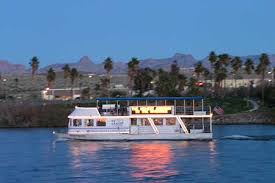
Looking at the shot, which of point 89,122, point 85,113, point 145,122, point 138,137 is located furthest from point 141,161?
point 89,122

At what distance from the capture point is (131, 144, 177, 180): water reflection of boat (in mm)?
57562

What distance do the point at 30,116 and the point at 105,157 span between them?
3842 inches

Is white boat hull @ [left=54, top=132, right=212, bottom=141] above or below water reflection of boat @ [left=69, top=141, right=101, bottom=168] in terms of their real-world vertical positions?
above

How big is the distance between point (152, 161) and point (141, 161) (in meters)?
1.28

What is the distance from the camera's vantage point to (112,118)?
312ft

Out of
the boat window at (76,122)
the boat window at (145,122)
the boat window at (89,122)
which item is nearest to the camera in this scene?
the boat window at (89,122)

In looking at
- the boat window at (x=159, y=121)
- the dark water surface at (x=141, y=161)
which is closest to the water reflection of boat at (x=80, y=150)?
the dark water surface at (x=141, y=161)

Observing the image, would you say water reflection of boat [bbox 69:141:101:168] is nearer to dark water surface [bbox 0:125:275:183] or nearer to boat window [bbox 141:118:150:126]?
dark water surface [bbox 0:125:275:183]

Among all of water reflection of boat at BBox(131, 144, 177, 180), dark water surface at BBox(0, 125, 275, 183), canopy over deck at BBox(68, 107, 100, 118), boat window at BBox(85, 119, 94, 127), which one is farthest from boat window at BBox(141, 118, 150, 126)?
water reflection of boat at BBox(131, 144, 177, 180)

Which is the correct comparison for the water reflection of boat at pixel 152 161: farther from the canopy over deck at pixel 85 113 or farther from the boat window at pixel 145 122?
the canopy over deck at pixel 85 113

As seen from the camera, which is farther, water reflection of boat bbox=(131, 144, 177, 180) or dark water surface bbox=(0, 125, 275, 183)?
water reflection of boat bbox=(131, 144, 177, 180)

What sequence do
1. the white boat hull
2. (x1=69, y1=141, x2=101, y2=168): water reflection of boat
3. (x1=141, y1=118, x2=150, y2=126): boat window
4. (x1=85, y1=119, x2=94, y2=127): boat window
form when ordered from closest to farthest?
(x1=69, y1=141, x2=101, y2=168): water reflection of boat → the white boat hull → (x1=85, y1=119, x2=94, y2=127): boat window → (x1=141, y1=118, x2=150, y2=126): boat window

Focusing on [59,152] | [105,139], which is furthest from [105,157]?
[105,139]

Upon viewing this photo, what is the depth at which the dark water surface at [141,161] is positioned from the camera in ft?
184
